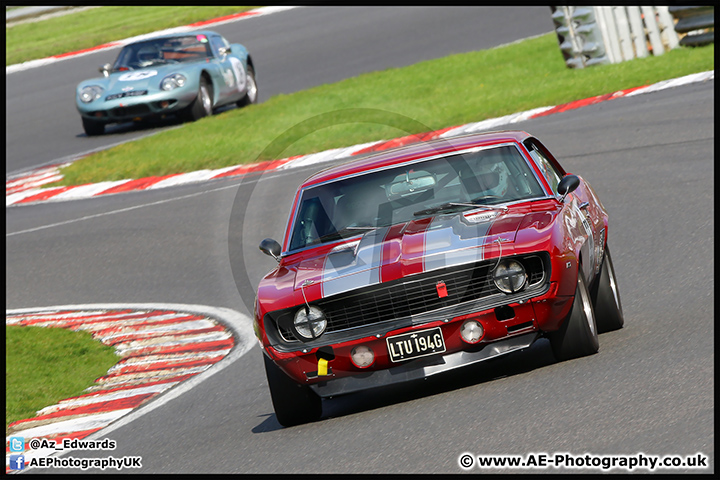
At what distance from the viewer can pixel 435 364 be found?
6023 millimetres

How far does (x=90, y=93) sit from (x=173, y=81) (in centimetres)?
143

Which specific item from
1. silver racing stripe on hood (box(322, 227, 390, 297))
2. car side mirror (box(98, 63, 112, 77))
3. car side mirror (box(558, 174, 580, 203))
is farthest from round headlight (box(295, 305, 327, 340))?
car side mirror (box(98, 63, 112, 77))

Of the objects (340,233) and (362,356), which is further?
(340,233)

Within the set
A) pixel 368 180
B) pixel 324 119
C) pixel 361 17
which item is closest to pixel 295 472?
pixel 368 180

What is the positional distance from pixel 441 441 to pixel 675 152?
318 inches

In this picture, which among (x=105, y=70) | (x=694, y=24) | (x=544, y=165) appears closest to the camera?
(x=544, y=165)

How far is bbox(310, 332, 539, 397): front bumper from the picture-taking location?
602 centimetres

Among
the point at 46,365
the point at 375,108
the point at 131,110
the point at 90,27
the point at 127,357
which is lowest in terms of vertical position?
the point at 90,27

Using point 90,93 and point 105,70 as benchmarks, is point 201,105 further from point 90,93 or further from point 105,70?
point 90,93

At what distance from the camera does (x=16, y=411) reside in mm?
8188

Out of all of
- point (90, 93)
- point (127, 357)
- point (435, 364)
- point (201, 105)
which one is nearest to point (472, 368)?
point (435, 364)

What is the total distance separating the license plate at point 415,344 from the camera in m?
6.01

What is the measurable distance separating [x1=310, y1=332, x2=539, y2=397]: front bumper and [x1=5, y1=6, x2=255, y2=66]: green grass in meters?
24.9

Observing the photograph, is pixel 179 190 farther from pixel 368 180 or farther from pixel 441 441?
pixel 441 441
